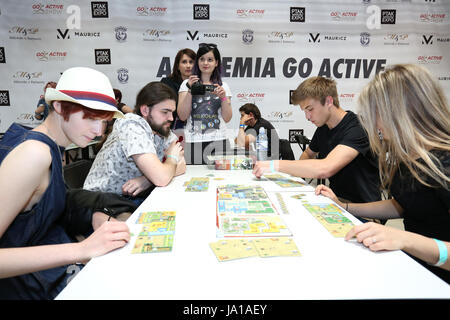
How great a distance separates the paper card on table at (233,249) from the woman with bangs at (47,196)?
285 millimetres

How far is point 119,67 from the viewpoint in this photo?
4.37m

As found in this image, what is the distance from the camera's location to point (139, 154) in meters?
1.64

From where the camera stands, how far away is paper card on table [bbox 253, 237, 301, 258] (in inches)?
35.6

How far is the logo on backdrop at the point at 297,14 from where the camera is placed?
14.5ft

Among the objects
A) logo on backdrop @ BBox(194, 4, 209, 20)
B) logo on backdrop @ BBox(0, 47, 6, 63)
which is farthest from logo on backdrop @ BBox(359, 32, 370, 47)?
logo on backdrop @ BBox(0, 47, 6, 63)

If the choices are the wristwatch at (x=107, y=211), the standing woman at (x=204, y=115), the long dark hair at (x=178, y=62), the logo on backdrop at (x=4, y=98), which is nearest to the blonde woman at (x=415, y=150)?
the wristwatch at (x=107, y=211)

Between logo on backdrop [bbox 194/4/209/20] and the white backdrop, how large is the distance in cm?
1

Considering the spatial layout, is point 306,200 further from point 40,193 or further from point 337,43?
point 337,43

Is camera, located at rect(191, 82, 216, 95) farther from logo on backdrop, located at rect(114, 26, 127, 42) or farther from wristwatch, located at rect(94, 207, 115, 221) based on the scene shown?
logo on backdrop, located at rect(114, 26, 127, 42)

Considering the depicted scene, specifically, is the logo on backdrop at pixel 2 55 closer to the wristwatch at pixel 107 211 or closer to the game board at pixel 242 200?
the wristwatch at pixel 107 211

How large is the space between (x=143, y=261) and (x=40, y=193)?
0.44m

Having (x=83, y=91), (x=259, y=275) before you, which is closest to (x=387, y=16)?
(x=83, y=91)
